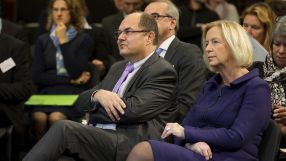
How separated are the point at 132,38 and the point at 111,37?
1978 millimetres

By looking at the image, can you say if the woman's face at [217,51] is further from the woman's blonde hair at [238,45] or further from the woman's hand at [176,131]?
the woman's hand at [176,131]

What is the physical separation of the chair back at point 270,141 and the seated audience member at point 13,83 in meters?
2.27

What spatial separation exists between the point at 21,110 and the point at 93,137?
170 cm

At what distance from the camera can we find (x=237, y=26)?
3553 millimetres

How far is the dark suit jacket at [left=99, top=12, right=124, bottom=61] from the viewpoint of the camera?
5933 mm

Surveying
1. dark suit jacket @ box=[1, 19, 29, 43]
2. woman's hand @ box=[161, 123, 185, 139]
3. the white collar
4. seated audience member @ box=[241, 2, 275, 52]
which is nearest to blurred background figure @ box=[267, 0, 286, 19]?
seated audience member @ box=[241, 2, 275, 52]

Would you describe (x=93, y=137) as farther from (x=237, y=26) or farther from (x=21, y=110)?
(x=21, y=110)

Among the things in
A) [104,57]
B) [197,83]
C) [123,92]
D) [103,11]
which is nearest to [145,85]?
[123,92]

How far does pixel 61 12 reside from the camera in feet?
18.9

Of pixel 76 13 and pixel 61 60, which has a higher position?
pixel 76 13

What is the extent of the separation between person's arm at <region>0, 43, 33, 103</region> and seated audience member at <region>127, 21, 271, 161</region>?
1.84 meters

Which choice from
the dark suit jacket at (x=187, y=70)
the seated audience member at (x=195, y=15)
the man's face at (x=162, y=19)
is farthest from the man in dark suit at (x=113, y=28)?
the dark suit jacket at (x=187, y=70)

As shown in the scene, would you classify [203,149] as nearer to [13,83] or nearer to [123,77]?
[123,77]

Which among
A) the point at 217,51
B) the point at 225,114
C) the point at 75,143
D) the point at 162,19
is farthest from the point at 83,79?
the point at 225,114
